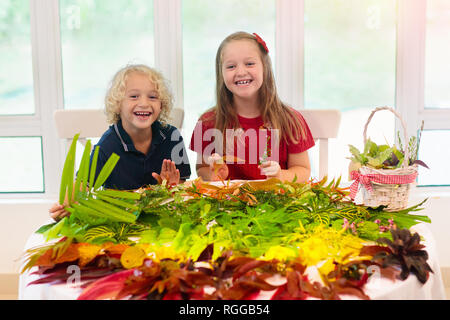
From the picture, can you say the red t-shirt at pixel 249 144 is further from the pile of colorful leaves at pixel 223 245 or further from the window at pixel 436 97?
the window at pixel 436 97

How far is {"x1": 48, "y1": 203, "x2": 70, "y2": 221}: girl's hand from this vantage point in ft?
3.88

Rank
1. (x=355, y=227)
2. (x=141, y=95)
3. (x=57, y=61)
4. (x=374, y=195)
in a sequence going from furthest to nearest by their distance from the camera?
(x=57, y=61) → (x=141, y=95) → (x=374, y=195) → (x=355, y=227)

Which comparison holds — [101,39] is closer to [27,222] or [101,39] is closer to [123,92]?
[123,92]

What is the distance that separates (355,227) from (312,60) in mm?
1907

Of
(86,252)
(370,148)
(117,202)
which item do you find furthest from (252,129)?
(86,252)

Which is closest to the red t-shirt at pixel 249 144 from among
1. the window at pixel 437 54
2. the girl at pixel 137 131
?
the girl at pixel 137 131

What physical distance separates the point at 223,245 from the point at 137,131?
1300mm

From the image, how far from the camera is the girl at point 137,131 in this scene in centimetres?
205

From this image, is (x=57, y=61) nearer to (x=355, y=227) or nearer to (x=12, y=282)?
(x=12, y=282)

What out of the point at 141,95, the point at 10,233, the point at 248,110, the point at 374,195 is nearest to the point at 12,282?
the point at 10,233

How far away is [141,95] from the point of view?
81.7 inches


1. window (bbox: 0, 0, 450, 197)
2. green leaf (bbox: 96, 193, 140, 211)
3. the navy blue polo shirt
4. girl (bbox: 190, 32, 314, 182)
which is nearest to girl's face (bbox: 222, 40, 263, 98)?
girl (bbox: 190, 32, 314, 182)

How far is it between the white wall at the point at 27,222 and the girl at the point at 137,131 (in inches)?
38.1

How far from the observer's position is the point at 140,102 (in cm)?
204
